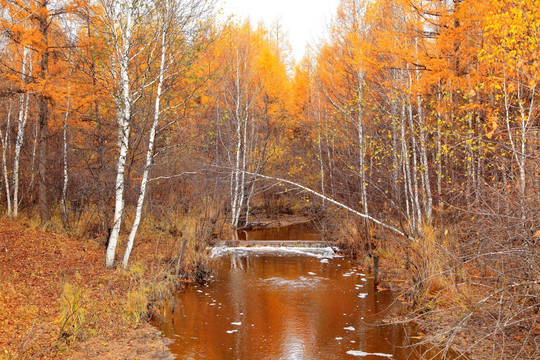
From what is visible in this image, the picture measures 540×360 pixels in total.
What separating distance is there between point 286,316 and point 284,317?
2.5 inches

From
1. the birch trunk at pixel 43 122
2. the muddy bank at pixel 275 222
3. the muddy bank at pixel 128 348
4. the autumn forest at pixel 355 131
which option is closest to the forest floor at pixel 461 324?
the autumn forest at pixel 355 131

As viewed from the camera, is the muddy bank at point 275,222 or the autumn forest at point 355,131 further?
the muddy bank at point 275,222

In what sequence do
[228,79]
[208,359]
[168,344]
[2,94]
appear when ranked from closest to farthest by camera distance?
[208,359] < [168,344] < [2,94] < [228,79]

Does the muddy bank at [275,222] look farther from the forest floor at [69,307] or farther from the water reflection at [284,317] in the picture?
the forest floor at [69,307]

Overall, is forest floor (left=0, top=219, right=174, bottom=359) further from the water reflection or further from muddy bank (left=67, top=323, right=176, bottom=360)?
the water reflection

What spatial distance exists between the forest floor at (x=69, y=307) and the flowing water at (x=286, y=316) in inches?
26.8

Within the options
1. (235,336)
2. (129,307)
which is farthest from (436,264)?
(129,307)

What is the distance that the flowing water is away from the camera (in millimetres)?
6508

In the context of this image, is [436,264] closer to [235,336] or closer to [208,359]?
[235,336]

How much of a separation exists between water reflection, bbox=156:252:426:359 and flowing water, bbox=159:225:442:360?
0.05 ft

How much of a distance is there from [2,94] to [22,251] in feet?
15.1

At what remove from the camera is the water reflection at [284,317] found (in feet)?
21.4

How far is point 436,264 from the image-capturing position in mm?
7945

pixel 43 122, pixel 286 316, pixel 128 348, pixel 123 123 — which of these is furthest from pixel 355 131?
pixel 128 348
